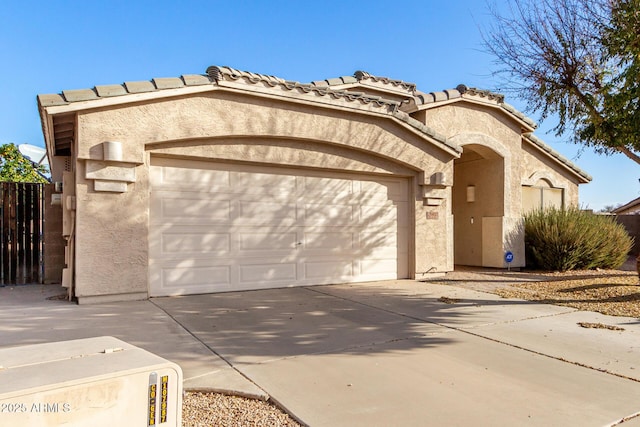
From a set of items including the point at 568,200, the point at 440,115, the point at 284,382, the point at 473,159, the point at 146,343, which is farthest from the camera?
the point at 568,200

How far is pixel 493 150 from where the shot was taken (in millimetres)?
12422

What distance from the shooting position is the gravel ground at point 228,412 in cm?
309

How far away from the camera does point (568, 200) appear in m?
14.8

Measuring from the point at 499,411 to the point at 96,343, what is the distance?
2.89 meters

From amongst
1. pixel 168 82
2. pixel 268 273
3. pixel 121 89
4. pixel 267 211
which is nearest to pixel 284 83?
pixel 168 82

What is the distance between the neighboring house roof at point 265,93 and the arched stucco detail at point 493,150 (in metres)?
0.95

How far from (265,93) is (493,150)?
24.0ft

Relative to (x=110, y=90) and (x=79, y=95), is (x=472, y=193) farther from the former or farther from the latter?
(x=79, y=95)

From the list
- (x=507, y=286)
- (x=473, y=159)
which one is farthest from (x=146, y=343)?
(x=473, y=159)

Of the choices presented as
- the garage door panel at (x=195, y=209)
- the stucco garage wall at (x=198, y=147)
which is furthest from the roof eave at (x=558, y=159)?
the garage door panel at (x=195, y=209)

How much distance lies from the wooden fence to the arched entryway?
10721mm

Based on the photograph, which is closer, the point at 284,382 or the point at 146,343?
the point at 284,382

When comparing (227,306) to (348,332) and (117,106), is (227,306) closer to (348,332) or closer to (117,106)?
(348,332)

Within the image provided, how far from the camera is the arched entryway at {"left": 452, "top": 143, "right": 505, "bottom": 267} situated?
1259 cm
